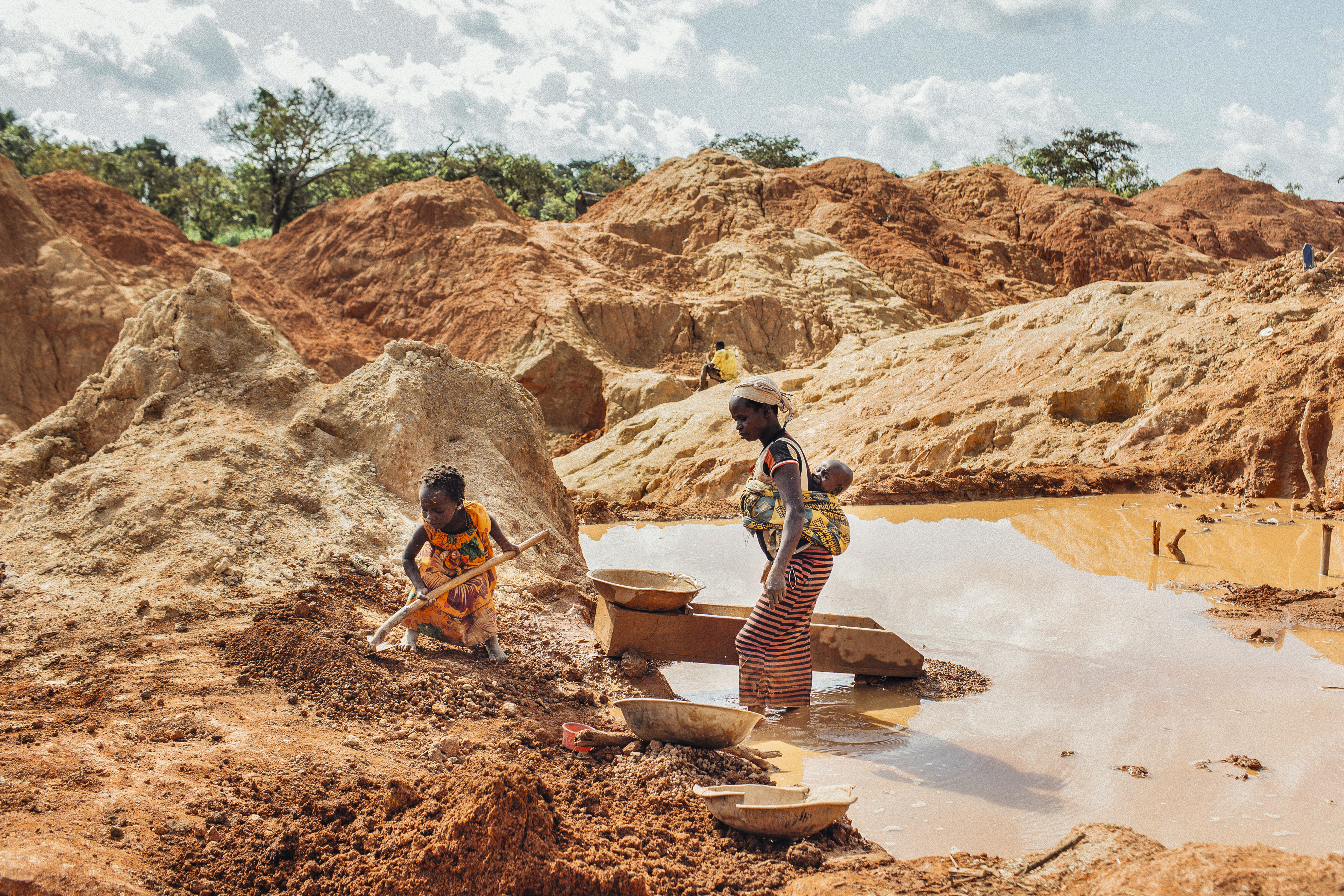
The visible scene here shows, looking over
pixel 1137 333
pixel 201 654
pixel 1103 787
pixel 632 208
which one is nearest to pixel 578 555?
pixel 201 654

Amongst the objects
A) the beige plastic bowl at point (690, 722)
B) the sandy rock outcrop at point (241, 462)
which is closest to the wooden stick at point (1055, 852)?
the beige plastic bowl at point (690, 722)

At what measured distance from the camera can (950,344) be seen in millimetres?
14516

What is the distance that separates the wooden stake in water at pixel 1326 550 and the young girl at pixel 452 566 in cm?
639

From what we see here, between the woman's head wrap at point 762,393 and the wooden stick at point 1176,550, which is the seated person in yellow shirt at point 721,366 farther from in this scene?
the woman's head wrap at point 762,393

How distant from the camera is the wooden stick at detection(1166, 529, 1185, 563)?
716 cm

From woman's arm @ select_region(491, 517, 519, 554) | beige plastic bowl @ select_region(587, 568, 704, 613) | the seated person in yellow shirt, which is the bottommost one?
beige plastic bowl @ select_region(587, 568, 704, 613)

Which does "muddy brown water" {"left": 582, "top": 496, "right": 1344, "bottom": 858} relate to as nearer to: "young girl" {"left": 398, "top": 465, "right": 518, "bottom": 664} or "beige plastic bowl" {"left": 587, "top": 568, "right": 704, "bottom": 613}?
"beige plastic bowl" {"left": 587, "top": 568, "right": 704, "bottom": 613}

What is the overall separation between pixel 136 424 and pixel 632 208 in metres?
22.1

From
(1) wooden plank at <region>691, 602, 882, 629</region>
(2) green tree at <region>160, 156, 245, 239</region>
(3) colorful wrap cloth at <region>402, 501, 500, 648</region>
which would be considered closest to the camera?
(3) colorful wrap cloth at <region>402, 501, 500, 648</region>

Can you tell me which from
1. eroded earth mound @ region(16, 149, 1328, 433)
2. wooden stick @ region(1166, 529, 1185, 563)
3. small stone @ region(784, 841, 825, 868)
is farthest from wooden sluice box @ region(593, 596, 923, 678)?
eroded earth mound @ region(16, 149, 1328, 433)

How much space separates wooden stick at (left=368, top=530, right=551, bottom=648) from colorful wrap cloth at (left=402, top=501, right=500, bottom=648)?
4 cm

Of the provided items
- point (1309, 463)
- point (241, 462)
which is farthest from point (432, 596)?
point (1309, 463)

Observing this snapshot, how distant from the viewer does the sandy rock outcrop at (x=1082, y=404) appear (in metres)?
10.0

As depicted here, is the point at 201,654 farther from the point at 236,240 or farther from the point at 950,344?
the point at 236,240
